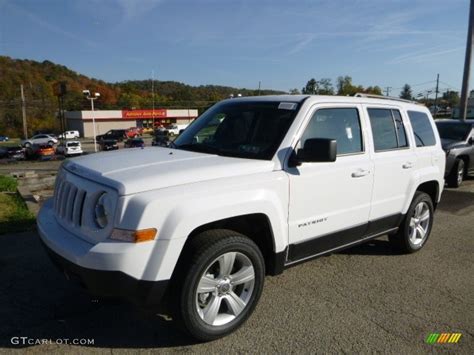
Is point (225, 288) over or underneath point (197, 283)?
underneath

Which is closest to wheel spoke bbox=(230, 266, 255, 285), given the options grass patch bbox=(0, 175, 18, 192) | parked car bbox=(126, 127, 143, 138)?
grass patch bbox=(0, 175, 18, 192)

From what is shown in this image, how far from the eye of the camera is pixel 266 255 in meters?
3.43

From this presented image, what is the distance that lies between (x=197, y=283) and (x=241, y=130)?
64.6 inches

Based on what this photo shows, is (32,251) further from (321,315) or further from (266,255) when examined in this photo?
(321,315)

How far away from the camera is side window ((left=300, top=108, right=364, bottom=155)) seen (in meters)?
3.67

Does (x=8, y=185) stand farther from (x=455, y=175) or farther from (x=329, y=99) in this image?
(x=455, y=175)

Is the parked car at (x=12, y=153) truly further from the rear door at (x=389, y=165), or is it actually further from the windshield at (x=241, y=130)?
the rear door at (x=389, y=165)

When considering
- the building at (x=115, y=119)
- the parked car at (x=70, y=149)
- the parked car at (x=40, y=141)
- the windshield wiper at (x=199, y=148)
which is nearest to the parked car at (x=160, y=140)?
the windshield wiper at (x=199, y=148)

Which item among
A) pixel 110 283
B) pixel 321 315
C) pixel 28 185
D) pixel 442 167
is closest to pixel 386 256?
pixel 442 167

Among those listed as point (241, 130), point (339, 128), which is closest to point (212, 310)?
point (241, 130)

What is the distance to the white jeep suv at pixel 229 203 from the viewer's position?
265 cm

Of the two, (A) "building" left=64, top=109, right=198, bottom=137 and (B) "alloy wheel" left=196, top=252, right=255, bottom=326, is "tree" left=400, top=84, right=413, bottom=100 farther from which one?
(B) "alloy wheel" left=196, top=252, right=255, bottom=326

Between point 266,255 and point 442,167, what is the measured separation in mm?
3192

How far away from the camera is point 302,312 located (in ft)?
11.6
